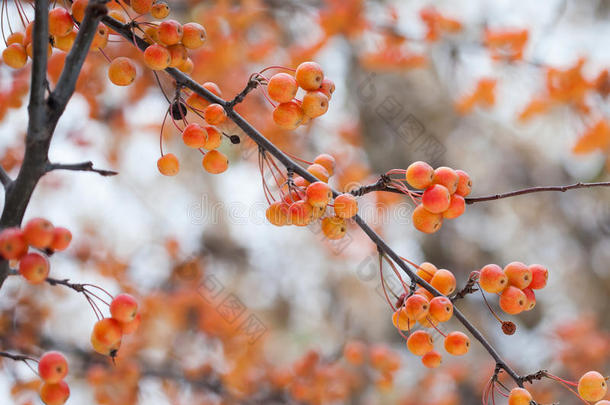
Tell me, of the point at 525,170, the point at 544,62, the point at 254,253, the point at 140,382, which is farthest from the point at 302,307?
the point at 544,62

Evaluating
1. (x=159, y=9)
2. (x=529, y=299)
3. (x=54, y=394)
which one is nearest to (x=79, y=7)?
(x=159, y=9)

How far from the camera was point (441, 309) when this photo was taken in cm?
102

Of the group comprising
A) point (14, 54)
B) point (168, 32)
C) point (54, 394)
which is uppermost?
point (168, 32)

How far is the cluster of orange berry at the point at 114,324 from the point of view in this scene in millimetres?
980

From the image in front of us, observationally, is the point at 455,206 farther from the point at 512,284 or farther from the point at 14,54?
the point at 14,54

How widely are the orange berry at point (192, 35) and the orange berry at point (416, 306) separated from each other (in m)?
0.72

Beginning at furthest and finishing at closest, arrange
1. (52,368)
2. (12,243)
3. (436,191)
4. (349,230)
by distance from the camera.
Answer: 1. (349,230)
2. (436,191)
3. (52,368)
4. (12,243)

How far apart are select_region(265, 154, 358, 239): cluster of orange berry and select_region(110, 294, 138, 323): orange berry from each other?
342mm

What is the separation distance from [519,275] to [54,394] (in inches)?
39.4

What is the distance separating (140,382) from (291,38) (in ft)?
12.9

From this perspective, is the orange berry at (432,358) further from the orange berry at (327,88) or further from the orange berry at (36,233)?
the orange berry at (36,233)

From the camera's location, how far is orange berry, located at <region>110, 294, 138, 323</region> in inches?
38.9

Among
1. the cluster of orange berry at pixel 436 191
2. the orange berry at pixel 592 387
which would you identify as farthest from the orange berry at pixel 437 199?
the orange berry at pixel 592 387

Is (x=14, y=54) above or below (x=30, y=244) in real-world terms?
above
